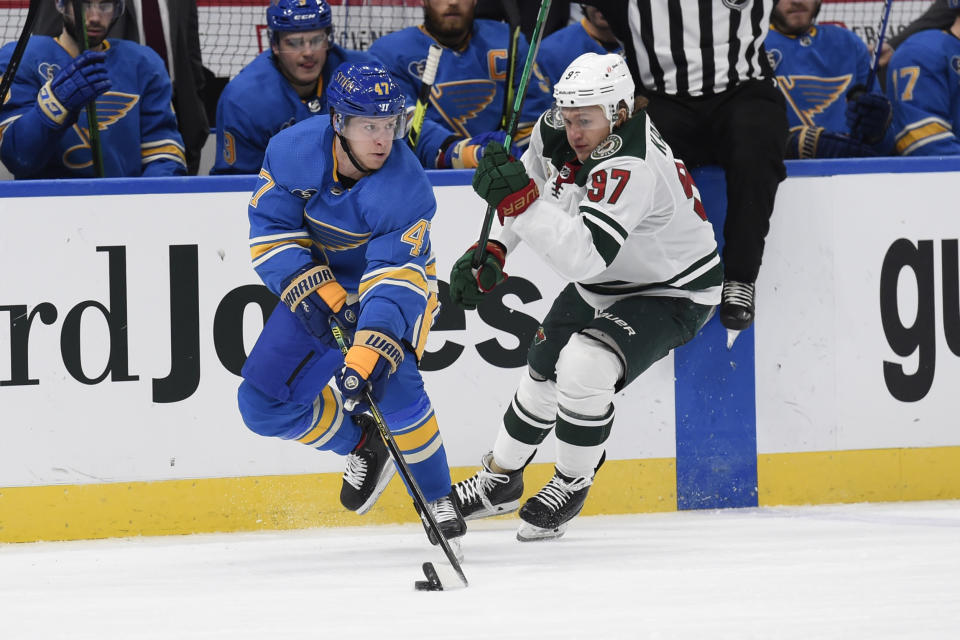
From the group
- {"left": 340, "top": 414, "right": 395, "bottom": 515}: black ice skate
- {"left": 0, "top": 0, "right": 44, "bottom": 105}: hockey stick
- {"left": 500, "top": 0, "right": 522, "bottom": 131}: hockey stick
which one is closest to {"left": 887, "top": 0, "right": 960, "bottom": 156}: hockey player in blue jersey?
{"left": 500, "top": 0, "right": 522, "bottom": 131}: hockey stick

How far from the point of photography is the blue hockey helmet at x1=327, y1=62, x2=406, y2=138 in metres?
3.09

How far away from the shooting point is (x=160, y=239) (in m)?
3.70

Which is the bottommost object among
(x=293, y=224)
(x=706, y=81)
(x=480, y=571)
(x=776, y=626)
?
(x=480, y=571)

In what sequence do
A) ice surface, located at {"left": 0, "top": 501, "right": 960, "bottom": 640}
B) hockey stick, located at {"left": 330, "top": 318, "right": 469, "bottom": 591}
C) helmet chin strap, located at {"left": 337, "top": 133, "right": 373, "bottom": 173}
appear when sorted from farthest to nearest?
helmet chin strap, located at {"left": 337, "top": 133, "right": 373, "bottom": 173}, hockey stick, located at {"left": 330, "top": 318, "right": 469, "bottom": 591}, ice surface, located at {"left": 0, "top": 501, "right": 960, "bottom": 640}

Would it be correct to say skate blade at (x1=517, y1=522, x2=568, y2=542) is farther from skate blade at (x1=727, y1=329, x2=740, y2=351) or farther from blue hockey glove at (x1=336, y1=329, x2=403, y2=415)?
skate blade at (x1=727, y1=329, x2=740, y2=351)

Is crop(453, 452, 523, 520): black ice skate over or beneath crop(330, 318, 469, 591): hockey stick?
beneath

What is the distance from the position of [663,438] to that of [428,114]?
1330 millimetres

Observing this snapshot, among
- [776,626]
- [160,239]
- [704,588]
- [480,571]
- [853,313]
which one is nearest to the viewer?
[776,626]

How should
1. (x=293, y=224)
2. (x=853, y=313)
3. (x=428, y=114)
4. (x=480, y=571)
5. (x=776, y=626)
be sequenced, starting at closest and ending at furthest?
(x=776, y=626)
(x=480, y=571)
(x=293, y=224)
(x=853, y=313)
(x=428, y=114)

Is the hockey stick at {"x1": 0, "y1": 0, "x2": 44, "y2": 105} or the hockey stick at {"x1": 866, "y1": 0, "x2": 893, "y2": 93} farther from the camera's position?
the hockey stick at {"x1": 866, "y1": 0, "x2": 893, "y2": 93}

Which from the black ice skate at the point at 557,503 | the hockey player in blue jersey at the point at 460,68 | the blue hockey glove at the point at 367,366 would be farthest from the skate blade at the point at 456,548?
the hockey player in blue jersey at the point at 460,68

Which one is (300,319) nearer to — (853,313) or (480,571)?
(480,571)

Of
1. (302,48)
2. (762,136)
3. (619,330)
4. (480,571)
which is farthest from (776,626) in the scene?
(302,48)

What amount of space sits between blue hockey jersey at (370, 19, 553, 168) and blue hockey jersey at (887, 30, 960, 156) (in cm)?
119
